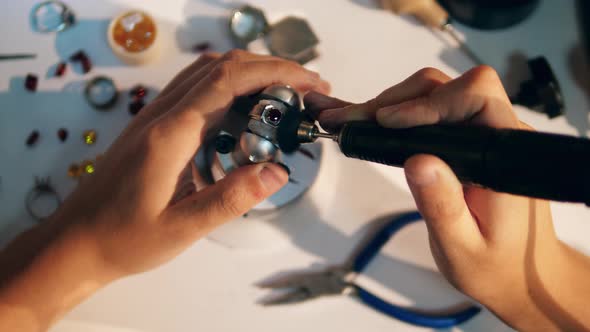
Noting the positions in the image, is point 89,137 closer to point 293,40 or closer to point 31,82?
point 31,82

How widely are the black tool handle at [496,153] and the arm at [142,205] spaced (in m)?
0.14

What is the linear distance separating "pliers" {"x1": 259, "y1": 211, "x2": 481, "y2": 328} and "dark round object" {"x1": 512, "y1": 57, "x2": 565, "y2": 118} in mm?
229

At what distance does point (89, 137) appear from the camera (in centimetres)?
67

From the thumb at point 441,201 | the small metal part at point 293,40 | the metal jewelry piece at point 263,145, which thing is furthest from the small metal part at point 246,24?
the thumb at point 441,201

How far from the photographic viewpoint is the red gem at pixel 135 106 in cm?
68

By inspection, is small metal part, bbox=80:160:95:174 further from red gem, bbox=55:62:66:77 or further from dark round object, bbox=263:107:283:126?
dark round object, bbox=263:107:283:126

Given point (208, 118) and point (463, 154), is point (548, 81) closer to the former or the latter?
point (463, 154)

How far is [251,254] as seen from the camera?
637 millimetres

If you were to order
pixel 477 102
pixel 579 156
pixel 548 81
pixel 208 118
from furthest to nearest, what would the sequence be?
pixel 548 81 → pixel 208 118 → pixel 477 102 → pixel 579 156

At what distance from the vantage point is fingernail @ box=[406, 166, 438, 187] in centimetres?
41

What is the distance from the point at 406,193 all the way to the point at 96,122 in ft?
1.50

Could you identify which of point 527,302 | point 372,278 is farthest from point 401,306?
point 527,302

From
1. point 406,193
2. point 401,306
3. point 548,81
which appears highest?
point 548,81

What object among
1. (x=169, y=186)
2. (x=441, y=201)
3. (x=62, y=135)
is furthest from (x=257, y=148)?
(x=62, y=135)
